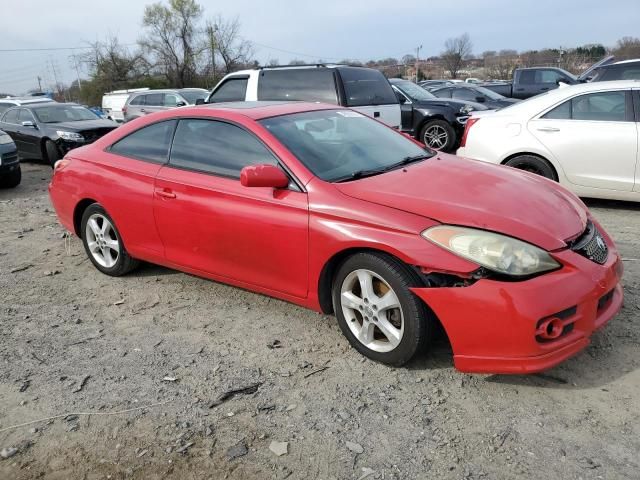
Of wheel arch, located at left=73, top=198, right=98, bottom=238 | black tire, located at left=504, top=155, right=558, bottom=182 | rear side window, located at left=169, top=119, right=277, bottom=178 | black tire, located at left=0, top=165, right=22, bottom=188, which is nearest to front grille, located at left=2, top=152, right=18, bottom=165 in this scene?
black tire, located at left=0, top=165, right=22, bottom=188

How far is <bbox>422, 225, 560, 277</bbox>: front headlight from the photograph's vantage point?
2.76m

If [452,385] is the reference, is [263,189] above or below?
above

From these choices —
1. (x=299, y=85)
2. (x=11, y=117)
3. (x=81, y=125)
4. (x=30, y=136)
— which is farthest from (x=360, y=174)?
(x=11, y=117)

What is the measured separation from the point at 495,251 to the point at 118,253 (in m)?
3.26

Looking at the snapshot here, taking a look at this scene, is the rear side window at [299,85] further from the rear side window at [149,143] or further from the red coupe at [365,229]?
the rear side window at [149,143]

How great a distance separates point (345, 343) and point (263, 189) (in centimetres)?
113

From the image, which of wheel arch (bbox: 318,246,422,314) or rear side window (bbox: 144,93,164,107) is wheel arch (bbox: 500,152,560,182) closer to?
wheel arch (bbox: 318,246,422,314)

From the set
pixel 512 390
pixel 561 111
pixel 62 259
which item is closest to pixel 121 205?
pixel 62 259

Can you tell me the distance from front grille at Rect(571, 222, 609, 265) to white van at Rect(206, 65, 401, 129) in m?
5.03

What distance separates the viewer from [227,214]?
368cm

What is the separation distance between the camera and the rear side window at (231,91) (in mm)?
8961

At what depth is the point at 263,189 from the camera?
3.53 meters

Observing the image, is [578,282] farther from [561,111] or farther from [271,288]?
[561,111]

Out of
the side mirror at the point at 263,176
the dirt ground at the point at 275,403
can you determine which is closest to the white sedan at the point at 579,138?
the dirt ground at the point at 275,403
